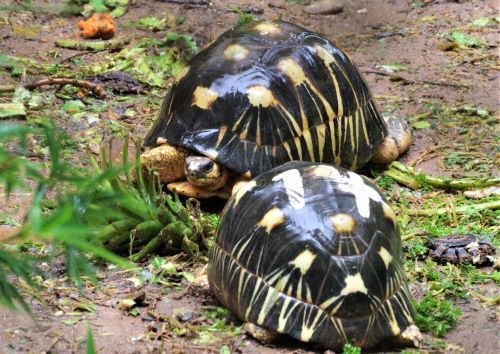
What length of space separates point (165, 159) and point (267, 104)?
66 centimetres

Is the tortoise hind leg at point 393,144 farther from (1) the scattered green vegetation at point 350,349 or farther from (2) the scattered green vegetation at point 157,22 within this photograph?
(2) the scattered green vegetation at point 157,22

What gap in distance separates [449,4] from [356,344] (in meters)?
5.41

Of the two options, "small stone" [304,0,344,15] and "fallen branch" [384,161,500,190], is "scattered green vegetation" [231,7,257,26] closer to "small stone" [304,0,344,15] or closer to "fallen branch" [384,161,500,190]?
"small stone" [304,0,344,15]

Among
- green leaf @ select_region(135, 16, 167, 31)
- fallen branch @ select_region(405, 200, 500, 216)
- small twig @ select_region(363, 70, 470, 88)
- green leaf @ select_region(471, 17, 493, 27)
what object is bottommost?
fallen branch @ select_region(405, 200, 500, 216)

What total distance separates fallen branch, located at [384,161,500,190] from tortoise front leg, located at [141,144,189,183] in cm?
134

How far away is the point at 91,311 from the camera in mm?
3242

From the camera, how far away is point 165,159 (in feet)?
14.6

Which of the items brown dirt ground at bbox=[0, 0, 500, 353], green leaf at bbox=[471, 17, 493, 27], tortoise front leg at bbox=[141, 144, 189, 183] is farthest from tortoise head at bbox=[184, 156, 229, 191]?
green leaf at bbox=[471, 17, 493, 27]

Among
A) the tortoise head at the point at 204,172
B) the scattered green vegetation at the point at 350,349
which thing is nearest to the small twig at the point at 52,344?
the scattered green vegetation at the point at 350,349

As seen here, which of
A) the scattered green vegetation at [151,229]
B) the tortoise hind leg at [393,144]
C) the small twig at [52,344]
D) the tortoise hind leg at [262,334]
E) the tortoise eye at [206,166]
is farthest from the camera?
the tortoise hind leg at [393,144]

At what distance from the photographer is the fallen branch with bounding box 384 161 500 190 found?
4.59 metres

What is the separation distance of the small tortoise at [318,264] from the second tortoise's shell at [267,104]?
1.16 meters

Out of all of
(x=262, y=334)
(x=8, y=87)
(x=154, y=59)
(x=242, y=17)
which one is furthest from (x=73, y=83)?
(x=262, y=334)

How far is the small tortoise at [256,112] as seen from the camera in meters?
4.30
